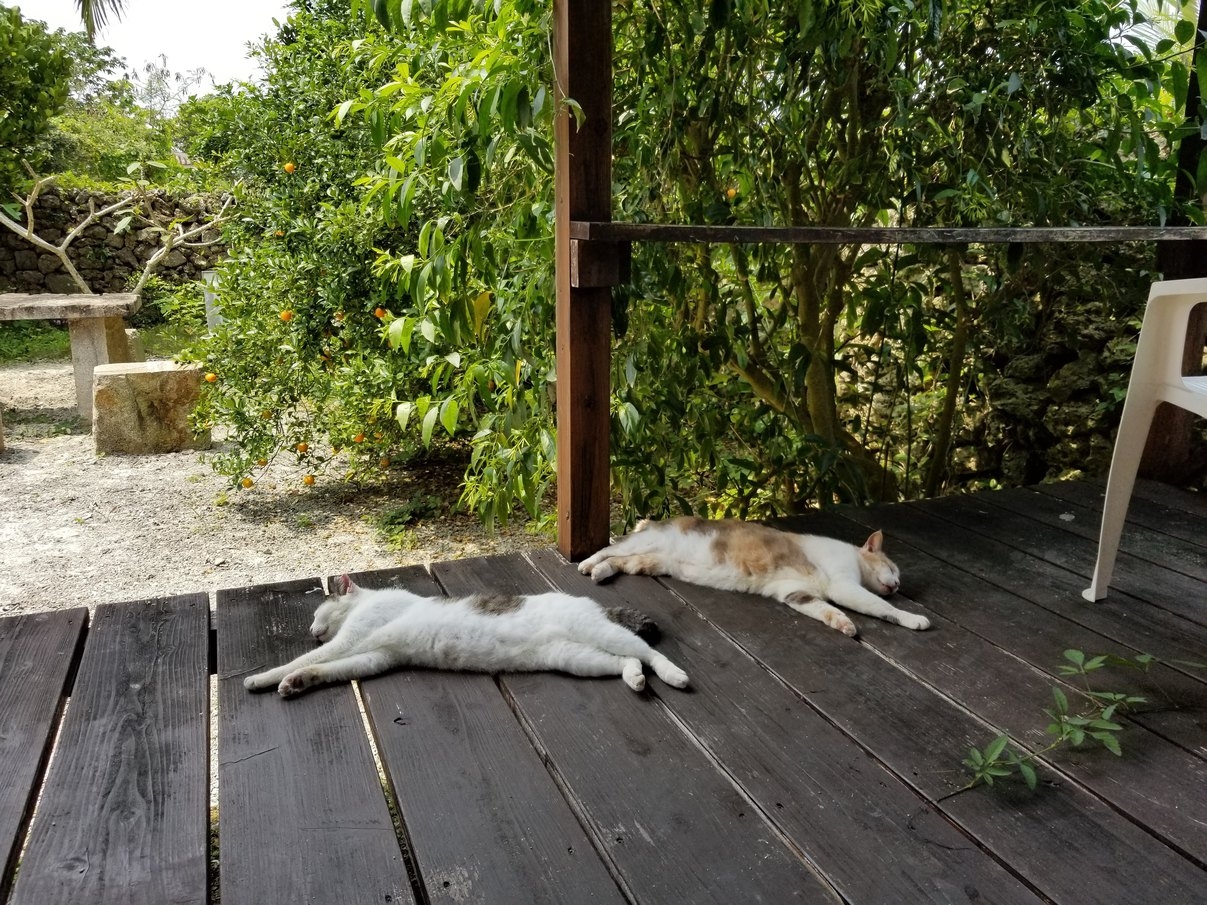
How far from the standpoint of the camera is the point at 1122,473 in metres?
2.00

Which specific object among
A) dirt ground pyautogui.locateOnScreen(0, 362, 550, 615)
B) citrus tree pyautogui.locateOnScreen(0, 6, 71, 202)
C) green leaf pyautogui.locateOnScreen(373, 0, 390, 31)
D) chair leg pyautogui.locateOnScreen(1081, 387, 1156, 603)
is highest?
citrus tree pyautogui.locateOnScreen(0, 6, 71, 202)

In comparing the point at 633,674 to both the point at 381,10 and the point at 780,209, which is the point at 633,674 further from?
the point at 780,209

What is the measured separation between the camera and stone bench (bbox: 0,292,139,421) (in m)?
5.75

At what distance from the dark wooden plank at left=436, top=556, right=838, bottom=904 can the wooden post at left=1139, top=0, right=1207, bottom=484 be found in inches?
86.7

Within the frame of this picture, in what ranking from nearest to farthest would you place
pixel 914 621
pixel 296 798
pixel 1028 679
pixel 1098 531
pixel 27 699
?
pixel 296 798
pixel 27 699
pixel 1028 679
pixel 914 621
pixel 1098 531

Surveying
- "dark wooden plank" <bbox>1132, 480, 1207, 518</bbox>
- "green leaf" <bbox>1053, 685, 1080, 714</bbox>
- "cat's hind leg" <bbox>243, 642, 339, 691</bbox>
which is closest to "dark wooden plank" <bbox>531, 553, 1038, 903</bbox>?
"green leaf" <bbox>1053, 685, 1080, 714</bbox>

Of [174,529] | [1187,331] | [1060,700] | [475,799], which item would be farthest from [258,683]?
[174,529]

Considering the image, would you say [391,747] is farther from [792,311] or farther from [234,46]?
[234,46]

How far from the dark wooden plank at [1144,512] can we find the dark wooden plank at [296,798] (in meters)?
2.27

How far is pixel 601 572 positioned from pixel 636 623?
0.35 m

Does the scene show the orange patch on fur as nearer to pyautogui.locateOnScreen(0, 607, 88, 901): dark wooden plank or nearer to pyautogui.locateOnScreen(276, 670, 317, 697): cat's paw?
pyautogui.locateOnScreen(276, 670, 317, 697): cat's paw

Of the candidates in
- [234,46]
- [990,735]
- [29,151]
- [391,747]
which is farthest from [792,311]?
[29,151]

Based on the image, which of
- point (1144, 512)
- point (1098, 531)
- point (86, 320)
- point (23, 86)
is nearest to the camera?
point (1098, 531)

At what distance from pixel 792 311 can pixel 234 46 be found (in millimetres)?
3882
